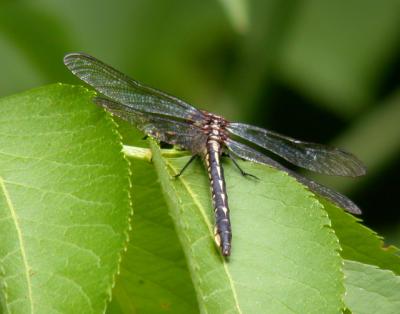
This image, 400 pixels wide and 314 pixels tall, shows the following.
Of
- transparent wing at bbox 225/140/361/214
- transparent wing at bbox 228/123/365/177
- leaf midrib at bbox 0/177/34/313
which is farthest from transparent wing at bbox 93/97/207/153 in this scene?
leaf midrib at bbox 0/177/34/313

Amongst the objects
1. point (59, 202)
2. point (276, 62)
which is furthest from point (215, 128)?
point (276, 62)

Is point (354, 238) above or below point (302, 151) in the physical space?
below

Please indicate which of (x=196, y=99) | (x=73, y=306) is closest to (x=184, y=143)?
(x=73, y=306)

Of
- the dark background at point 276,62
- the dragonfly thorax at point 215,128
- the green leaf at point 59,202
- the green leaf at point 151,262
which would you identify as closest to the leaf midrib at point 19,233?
the green leaf at point 59,202

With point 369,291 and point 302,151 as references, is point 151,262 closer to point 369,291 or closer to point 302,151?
point 369,291

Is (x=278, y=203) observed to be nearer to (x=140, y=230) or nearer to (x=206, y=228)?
(x=206, y=228)

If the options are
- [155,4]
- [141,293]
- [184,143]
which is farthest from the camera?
[155,4]
